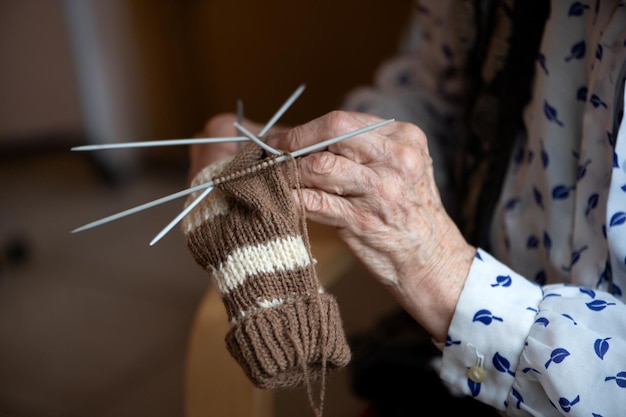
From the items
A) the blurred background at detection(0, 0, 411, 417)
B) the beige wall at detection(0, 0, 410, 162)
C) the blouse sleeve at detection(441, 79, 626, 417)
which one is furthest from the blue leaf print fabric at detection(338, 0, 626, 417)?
the beige wall at detection(0, 0, 410, 162)

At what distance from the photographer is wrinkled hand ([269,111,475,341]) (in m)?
0.54

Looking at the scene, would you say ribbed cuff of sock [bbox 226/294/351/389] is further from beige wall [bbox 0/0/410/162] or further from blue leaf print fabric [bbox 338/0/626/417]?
beige wall [bbox 0/0/410/162]

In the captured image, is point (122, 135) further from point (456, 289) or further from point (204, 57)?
point (456, 289)

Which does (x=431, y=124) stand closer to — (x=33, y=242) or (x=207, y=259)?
(x=207, y=259)

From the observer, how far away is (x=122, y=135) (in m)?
2.54

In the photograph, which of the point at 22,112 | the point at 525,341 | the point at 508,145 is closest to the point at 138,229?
the point at 22,112

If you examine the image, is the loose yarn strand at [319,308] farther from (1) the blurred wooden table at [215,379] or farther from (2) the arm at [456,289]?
(1) the blurred wooden table at [215,379]

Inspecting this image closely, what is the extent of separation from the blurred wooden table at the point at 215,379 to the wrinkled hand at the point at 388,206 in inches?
6.1

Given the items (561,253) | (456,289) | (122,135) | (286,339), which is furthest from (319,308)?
(122,135)

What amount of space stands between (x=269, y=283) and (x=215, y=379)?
0.28 m

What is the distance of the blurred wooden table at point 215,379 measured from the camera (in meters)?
0.71

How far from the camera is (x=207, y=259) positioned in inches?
20.9

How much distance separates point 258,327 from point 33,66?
2255mm

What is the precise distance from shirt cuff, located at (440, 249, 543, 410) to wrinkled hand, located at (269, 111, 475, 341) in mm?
18
